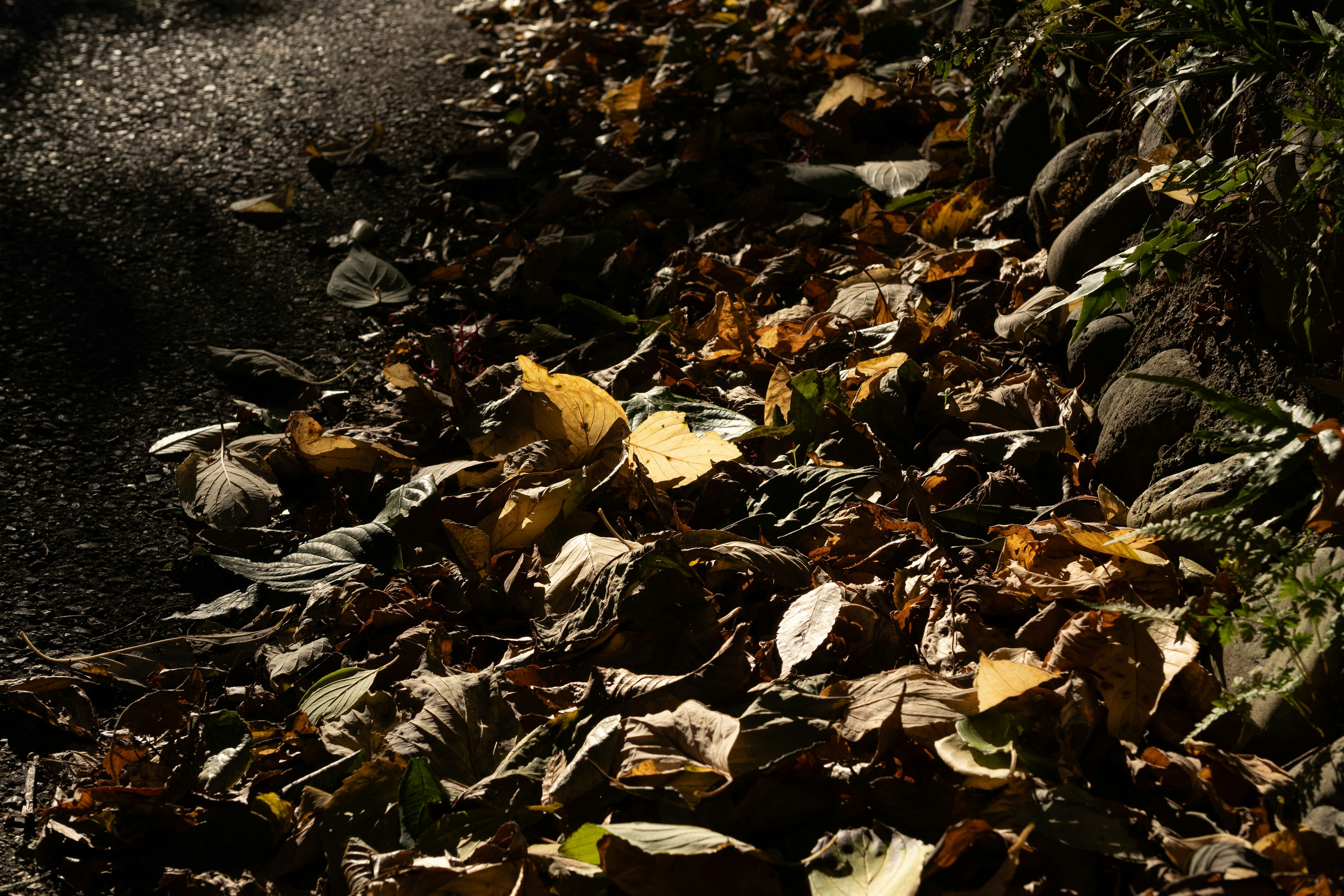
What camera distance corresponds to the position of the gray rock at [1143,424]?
154 cm

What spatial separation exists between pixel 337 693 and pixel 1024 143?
1.98 m

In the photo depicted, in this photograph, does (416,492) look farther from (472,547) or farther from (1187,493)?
(1187,493)

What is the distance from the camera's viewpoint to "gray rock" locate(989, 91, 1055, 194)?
2.38m

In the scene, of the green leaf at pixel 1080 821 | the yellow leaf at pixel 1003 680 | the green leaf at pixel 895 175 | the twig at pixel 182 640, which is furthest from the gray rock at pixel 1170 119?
the twig at pixel 182 640

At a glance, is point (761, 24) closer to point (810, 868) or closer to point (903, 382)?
point (903, 382)

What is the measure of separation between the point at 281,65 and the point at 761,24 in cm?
209

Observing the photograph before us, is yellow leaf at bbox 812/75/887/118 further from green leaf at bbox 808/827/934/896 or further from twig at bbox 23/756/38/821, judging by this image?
twig at bbox 23/756/38/821

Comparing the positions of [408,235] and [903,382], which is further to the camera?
[408,235]

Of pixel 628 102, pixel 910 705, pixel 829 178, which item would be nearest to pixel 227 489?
pixel 910 705

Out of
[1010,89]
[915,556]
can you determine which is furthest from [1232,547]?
[1010,89]

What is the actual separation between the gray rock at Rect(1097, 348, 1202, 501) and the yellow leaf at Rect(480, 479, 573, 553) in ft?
2.99

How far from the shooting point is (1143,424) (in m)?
1.58

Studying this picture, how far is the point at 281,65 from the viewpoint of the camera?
4.32 meters

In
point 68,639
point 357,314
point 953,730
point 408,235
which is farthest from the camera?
point 408,235
